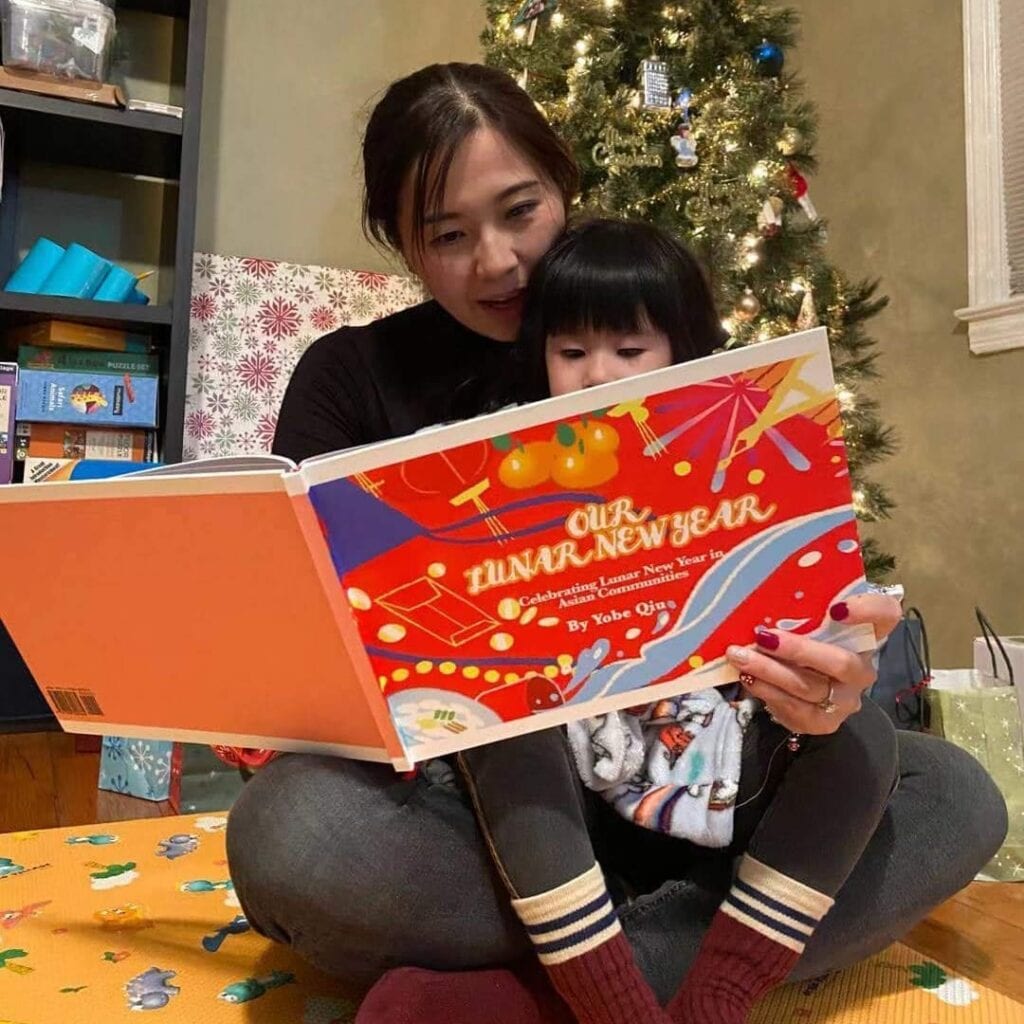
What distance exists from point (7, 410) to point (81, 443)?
141mm

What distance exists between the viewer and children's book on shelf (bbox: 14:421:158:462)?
1.85m

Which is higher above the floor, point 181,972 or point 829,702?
point 829,702

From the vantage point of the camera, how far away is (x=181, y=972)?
2.82 feet

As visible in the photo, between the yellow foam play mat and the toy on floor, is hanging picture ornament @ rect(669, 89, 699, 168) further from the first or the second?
the toy on floor

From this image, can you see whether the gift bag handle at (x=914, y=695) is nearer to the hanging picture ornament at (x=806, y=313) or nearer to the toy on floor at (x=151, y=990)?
the hanging picture ornament at (x=806, y=313)

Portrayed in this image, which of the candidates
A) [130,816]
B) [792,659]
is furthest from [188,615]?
[130,816]

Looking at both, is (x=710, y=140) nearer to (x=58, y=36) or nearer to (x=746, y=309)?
(x=746, y=309)

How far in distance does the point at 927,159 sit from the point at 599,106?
2.64ft

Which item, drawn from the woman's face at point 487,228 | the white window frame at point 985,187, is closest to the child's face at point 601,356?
the woman's face at point 487,228

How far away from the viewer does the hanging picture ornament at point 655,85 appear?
1.83 meters

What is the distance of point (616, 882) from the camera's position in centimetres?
82

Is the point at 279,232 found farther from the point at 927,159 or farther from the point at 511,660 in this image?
the point at 511,660

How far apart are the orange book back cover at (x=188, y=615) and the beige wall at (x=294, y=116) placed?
1638 mm

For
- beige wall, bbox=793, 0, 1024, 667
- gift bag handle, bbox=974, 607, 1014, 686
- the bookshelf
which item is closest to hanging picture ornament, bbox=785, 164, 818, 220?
beige wall, bbox=793, 0, 1024, 667
